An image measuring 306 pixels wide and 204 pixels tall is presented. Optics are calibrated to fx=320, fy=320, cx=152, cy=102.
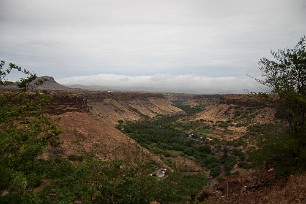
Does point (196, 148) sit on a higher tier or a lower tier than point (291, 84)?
lower

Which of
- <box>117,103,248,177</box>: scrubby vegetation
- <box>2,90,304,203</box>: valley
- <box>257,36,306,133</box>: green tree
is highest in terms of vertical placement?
<box>257,36,306,133</box>: green tree

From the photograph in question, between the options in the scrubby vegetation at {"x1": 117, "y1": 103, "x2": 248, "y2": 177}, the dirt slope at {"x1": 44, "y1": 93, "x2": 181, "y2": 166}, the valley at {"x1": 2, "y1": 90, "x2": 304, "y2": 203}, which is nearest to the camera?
the valley at {"x1": 2, "y1": 90, "x2": 304, "y2": 203}

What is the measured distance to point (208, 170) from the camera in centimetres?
3909

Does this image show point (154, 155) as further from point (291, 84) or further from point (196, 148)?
point (291, 84)

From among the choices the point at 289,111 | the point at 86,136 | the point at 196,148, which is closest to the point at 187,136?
the point at 196,148

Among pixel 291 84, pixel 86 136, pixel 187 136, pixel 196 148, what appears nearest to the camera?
pixel 291 84

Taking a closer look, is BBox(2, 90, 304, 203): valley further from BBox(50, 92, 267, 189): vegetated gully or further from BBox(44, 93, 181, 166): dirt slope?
BBox(50, 92, 267, 189): vegetated gully

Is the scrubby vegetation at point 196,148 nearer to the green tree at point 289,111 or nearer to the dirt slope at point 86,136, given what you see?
the dirt slope at point 86,136

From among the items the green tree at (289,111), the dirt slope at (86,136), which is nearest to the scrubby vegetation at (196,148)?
the dirt slope at (86,136)

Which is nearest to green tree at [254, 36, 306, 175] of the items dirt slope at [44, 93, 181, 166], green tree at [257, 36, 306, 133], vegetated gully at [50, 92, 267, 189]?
green tree at [257, 36, 306, 133]

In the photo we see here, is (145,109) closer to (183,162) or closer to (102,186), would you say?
(183,162)

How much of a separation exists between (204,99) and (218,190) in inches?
6209

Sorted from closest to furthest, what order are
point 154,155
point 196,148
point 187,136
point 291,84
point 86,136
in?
1. point 291,84
2. point 86,136
3. point 154,155
4. point 196,148
5. point 187,136

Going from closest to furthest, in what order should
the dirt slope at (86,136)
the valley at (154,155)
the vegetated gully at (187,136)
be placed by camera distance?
the valley at (154,155)
the dirt slope at (86,136)
the vegetated gully at (187,136)
